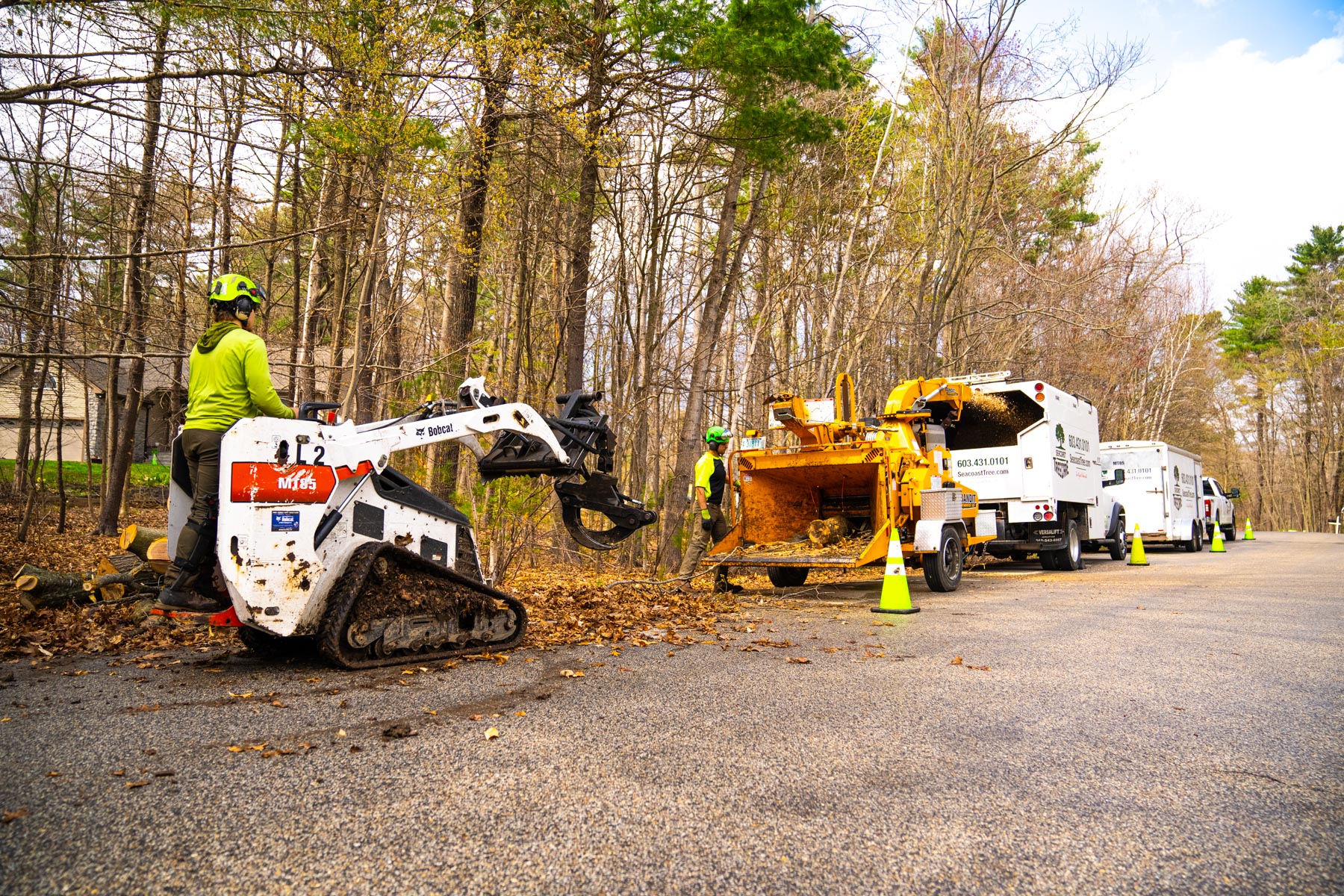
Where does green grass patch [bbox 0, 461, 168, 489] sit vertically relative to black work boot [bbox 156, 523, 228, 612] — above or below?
above

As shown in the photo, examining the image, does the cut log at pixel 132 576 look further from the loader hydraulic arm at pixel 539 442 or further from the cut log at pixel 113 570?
the loader hydraulic arm at pixel 539 442

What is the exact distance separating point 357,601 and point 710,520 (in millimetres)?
6159

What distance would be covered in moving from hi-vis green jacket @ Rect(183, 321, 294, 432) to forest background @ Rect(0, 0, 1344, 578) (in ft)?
5.85

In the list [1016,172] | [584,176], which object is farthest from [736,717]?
[1016,172]

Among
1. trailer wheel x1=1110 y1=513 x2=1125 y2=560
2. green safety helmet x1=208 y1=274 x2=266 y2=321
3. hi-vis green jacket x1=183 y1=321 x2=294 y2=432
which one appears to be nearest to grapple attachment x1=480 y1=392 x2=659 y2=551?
hi-vis green jacket x1=183 y1=321 x2=294 y2=432

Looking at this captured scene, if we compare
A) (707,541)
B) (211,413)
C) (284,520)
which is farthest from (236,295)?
(707,541)

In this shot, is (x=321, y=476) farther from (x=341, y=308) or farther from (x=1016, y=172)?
(x=1016, y=172)

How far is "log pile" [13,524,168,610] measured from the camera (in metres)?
7.42

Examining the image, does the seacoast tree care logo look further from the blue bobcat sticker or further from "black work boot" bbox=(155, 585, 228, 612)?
"black work boot" bbox=(155, 585, 228, 612)

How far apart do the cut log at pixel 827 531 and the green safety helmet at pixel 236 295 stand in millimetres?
7833

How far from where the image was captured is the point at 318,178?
15672 mm

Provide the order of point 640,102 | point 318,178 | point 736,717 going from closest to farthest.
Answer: point 736,717 < point 640,102 < point 318,178

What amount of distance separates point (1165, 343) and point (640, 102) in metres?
33.6

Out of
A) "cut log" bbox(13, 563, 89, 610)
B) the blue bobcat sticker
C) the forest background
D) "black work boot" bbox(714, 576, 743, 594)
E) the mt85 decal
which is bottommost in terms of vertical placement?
"black work boot" bbox(714, 576, 743, 594)
